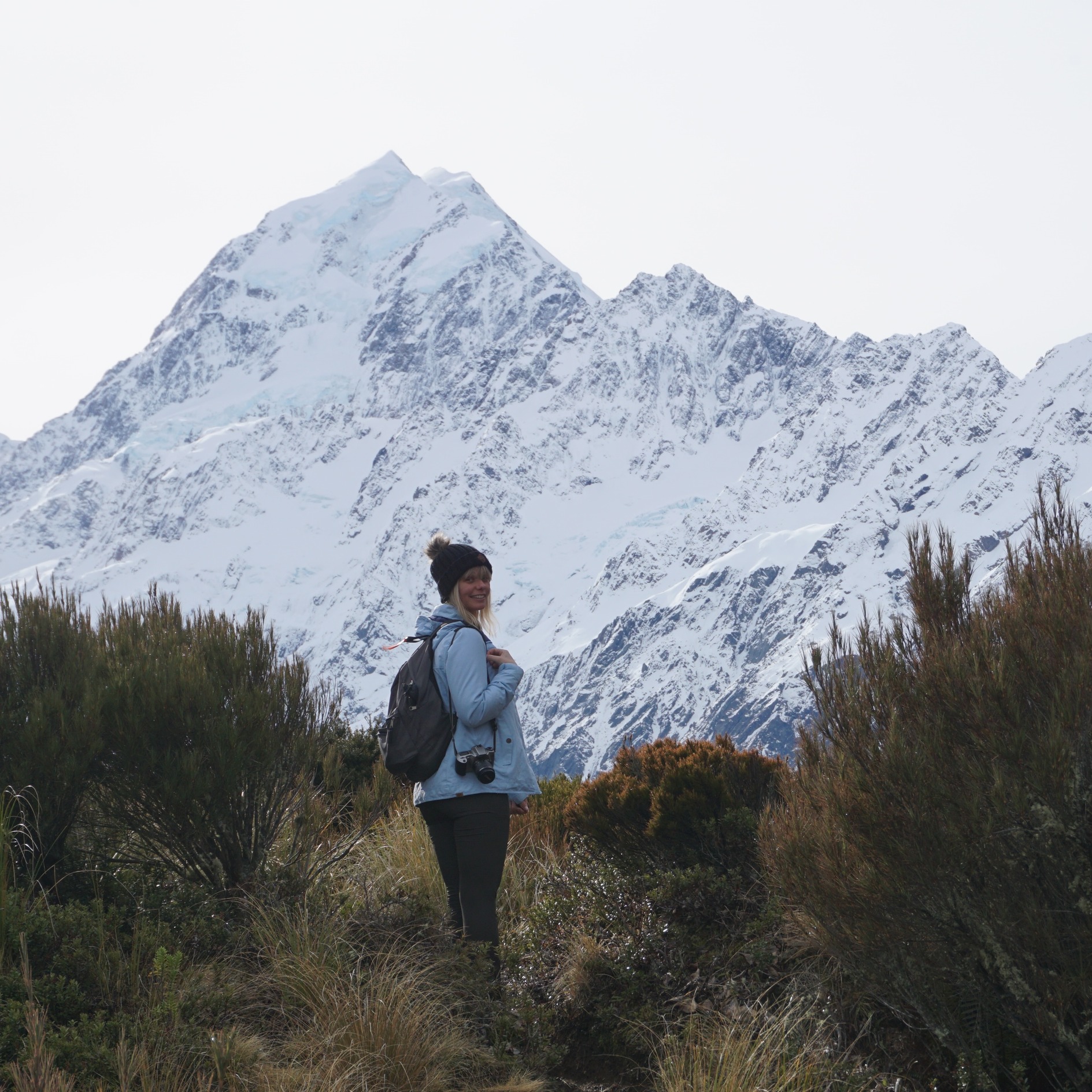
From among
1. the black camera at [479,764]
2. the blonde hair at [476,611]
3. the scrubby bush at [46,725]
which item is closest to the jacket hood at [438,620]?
the blonde hair at [476,611]

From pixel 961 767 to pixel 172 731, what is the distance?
132 inches

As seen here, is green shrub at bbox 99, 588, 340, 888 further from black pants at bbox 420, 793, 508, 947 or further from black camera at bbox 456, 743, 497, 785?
black camera at bbox 456, 743, 497, 785

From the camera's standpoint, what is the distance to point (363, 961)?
4.98m

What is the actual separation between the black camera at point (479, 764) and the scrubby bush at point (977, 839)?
1.26m

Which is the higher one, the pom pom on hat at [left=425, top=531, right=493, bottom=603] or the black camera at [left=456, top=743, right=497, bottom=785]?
the pom pom on hat at [left=425, top=531, right=493, bottom=603]

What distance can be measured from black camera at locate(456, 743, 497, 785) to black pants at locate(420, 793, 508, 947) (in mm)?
98

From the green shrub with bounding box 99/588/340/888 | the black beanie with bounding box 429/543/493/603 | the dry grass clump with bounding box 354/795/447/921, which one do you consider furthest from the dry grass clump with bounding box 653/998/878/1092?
the green shrub with bounding box 99/588/340/888

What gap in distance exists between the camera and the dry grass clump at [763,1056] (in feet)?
11.9

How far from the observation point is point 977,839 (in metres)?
3.33

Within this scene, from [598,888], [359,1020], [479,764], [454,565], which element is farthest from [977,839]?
→ [598,888]

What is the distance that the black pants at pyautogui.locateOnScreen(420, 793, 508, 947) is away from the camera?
15.2 feet

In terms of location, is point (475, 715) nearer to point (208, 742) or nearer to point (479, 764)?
point (479, 764)

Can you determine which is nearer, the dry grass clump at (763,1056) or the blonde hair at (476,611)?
the dry grass clump at (763,1056)

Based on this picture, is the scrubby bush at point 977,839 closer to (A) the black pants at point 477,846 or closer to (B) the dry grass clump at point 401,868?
(A) the black pants at point 477,846
